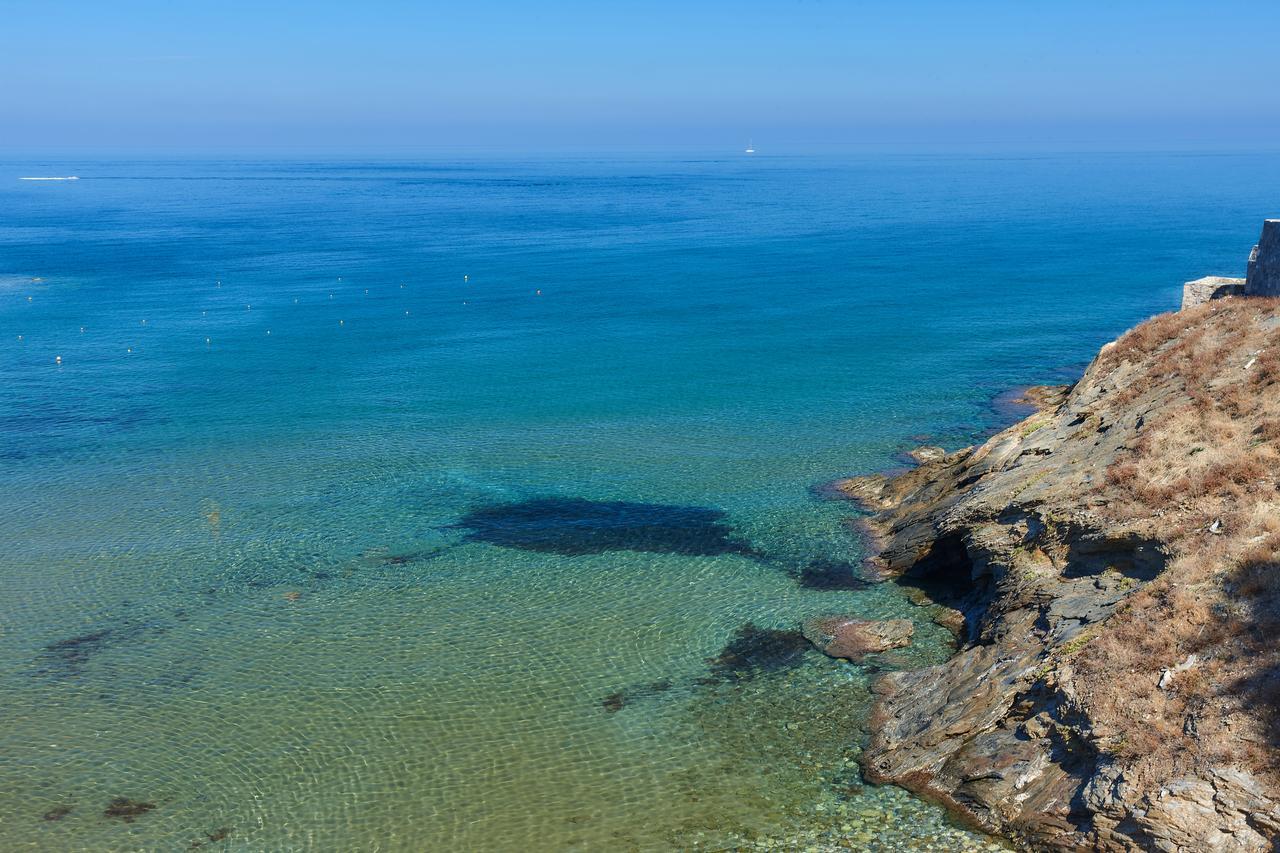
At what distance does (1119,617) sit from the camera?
2473 cm

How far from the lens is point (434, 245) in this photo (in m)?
133

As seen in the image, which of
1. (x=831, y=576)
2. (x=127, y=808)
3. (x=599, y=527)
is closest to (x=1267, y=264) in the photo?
(x=831, y=576)

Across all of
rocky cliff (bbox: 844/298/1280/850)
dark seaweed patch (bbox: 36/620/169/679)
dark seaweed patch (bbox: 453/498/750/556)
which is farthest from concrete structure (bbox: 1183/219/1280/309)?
dark seaweed patch (bbox: 36/620/169/679)

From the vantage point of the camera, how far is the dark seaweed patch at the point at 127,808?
24.3 meters

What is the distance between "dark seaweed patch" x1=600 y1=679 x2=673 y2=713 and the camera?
28.6 m

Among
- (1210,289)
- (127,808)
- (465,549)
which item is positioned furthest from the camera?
(1210,289)

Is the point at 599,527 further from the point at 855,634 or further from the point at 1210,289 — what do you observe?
the point at 1210,289

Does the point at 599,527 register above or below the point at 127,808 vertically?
above

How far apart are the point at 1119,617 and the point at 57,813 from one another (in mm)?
26431

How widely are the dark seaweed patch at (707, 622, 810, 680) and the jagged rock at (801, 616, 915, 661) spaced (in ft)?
1.96

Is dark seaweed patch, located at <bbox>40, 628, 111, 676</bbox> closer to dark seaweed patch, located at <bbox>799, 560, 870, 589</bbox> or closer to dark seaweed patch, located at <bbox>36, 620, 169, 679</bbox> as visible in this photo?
dark seaweed patch, located at <bbox>36, 620, 169, 679</bbox>

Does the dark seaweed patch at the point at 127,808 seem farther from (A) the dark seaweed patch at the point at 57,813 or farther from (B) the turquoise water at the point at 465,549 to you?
(A) the dark seaweed patch at the point at 57,813

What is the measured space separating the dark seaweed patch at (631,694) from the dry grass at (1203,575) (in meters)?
11.4

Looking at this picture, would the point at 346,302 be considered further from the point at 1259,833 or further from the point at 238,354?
the point at 1259,833
